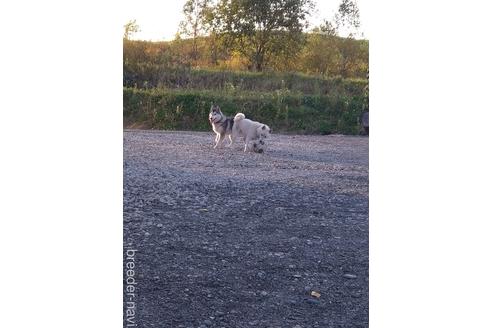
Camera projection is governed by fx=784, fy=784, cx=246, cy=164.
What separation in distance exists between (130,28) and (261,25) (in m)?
1.00

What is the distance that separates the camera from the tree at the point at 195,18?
5.77 m

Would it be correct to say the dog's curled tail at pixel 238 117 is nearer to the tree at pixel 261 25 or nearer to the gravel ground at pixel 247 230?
the gravel ground at pixel 247 230

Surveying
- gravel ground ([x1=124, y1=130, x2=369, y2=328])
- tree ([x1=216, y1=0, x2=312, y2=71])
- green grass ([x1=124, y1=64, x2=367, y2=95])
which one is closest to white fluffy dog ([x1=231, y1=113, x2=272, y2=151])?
gravel ground ([x1=124, y1=130, x2=369, y2=328])

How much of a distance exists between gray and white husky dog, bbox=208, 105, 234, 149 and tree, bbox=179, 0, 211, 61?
592 mm

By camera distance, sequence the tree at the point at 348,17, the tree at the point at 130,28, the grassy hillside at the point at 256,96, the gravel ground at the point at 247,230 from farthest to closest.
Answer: the grassy hillside at the point at 256,96, the tree at the point at 348,17, the tree at the point at 130,28, the gravel ground at the point at 247,230

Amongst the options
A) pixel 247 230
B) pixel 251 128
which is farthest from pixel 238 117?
pixel 247 230

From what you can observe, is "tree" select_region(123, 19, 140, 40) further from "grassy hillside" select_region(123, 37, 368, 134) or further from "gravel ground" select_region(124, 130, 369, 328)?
"gravel ground" select_region(124, 130, 369, 328)

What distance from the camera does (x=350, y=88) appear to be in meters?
5.99

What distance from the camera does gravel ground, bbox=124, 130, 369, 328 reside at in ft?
17.3

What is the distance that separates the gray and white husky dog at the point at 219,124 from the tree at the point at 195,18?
1.94 ft

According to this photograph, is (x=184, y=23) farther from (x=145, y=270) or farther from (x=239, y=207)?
(x=145, y=270)

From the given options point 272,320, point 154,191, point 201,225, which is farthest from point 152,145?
point 272,320

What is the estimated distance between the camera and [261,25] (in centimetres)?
594

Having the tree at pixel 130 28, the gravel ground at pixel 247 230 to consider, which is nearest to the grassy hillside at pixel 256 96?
the gravel ground at pixel 247 230
